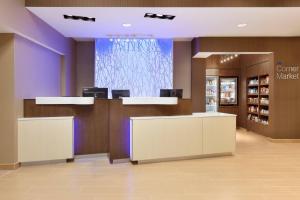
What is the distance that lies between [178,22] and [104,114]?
110 inches

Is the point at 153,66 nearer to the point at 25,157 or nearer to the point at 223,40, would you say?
the point at 223,40

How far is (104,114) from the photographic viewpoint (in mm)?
6504

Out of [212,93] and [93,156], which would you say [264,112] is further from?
[93,156]

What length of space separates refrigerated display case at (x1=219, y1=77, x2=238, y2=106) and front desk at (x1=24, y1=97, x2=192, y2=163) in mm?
5590

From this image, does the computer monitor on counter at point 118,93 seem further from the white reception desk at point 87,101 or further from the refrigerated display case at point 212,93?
the refrigerated display case at point 212,93

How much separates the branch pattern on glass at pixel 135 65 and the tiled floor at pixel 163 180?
3531 mm

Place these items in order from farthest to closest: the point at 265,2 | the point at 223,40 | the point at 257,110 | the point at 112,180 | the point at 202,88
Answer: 1. the point at 257,110
2. the point at 202,88
3. the point at 223,40
4. the point at 265,2
5. the point at 112,180

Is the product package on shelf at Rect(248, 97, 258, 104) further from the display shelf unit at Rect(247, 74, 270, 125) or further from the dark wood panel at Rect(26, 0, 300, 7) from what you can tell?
the dark wood panel at Rect(26, 0, 300, 7)


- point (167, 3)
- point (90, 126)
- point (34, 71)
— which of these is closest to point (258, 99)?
point (167, 3)

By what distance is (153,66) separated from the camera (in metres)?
9.38

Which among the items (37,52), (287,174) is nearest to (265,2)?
(287,174)

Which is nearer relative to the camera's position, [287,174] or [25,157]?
[287,174]

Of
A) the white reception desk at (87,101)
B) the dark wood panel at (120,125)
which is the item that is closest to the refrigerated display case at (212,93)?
the white reception desk at (87,101)

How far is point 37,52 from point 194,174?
4452 millimetres
